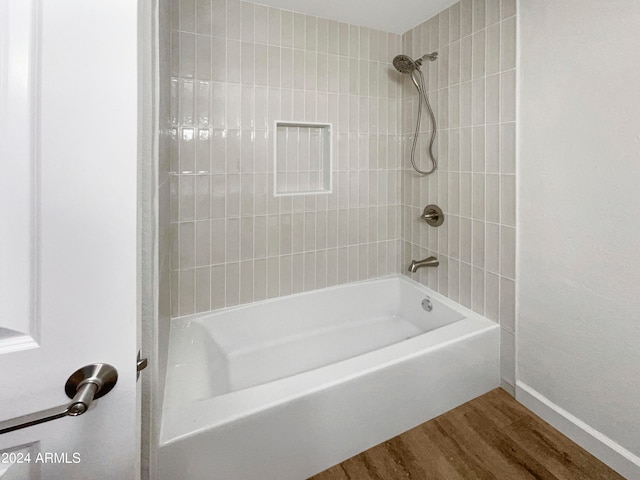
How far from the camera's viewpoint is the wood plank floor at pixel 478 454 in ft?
3.82

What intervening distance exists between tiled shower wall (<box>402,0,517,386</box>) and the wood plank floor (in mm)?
298

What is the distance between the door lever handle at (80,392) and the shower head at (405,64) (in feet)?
6.78

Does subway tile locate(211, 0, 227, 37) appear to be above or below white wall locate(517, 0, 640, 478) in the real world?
above

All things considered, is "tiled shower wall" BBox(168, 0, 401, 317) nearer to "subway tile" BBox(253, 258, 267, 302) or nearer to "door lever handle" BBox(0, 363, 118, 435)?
"subway tile" BBox(253, 258, 267, 302)

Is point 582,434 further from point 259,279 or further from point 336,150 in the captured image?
point 336,150

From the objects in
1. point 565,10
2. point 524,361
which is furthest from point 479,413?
point 565,10

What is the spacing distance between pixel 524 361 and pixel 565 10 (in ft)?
5.23

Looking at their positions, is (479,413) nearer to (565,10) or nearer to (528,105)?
(528,105)

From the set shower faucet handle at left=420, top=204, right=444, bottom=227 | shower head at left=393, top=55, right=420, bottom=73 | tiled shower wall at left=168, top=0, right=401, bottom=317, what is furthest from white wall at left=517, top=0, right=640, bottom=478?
tiled shower wall at left=168, top=0, right=401, bottom=317

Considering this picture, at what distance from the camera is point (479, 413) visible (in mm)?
1463

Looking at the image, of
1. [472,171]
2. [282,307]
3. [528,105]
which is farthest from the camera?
[282,307]

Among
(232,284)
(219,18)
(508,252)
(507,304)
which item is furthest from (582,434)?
(219,18)

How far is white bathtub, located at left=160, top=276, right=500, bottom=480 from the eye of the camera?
1031mm

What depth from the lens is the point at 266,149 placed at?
6.04 feet
